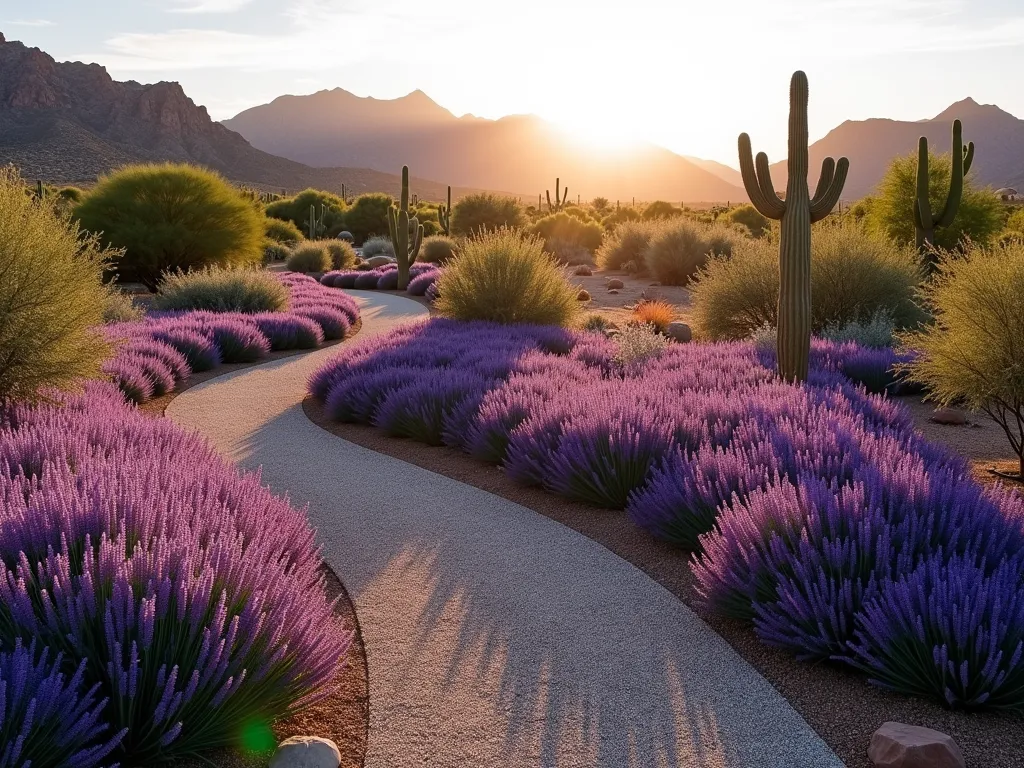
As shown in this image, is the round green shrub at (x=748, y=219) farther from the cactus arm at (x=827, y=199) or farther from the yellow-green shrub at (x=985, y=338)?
the yellow-green shrub at (x=985, y=338)

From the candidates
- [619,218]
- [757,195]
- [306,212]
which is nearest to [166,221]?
[757,195]

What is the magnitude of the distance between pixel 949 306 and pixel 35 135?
97361 millimetres

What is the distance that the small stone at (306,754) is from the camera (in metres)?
2.97

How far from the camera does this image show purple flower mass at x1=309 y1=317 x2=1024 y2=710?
3521mm

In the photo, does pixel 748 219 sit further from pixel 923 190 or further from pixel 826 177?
pixel 826 177

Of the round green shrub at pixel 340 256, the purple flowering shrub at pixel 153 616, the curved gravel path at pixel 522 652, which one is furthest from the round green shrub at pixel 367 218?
the purple flowering shrub at pixel 153 616

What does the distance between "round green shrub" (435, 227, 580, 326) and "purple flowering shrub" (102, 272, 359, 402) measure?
8.52ft

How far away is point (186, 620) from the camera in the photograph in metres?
3.07

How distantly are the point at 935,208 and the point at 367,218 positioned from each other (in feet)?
119

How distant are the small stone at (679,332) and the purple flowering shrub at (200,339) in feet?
19.5

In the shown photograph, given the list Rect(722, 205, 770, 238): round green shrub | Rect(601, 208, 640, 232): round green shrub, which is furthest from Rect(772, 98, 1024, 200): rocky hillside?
Rect(722, 205, 770, 238): round green shrub

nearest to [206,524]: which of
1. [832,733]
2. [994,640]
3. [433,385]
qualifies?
[832,733]

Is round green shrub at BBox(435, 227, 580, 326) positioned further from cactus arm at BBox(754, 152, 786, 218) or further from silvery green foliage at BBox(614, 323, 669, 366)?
cactus arm at BBox(754, 152, 786, 218)

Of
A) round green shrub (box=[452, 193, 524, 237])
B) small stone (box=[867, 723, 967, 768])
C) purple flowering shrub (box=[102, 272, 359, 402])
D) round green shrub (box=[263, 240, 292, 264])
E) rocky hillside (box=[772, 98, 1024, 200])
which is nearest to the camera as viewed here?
small stone (box=[867, 723, 967, 768])
